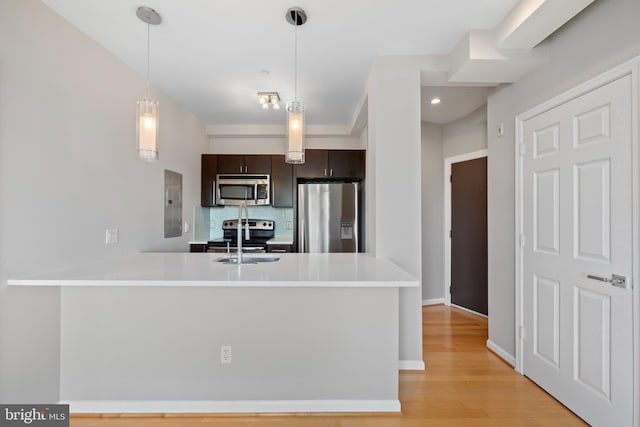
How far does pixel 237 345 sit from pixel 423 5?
2.39m

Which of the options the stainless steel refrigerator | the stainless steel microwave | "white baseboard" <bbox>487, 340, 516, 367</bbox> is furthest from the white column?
the stainless steel microwave

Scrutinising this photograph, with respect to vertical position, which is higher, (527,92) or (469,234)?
(527,92)

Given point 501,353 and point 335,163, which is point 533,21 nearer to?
point 501,353

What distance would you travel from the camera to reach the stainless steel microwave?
436 centimetres

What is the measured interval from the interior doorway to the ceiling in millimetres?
1839

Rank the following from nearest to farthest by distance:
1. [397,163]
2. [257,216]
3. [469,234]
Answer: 1. [397,163]
2. [469,234]
3. [257,216]

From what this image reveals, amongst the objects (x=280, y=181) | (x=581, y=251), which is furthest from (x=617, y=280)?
(x=280, y=181)

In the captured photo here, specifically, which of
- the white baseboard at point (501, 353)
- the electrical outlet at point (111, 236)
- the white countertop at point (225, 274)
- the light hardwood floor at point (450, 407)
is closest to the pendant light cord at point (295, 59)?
the white countertop at point (225, 274)

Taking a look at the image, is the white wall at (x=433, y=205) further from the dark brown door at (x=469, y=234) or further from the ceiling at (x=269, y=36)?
the ceiling at (x=269, y=36)

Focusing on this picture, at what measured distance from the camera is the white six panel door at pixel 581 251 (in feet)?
5.41

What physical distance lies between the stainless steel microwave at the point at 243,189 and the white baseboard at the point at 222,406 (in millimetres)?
2804

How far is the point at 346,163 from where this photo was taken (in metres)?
4.39

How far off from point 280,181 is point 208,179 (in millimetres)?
1009

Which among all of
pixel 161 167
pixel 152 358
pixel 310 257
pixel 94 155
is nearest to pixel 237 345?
pixel 152 358
